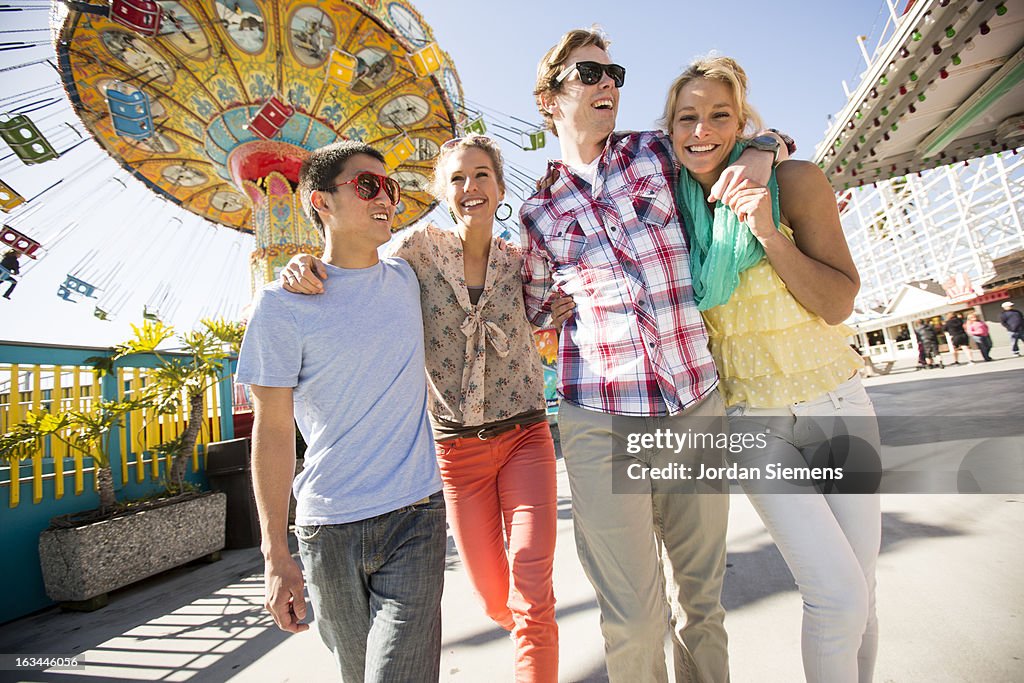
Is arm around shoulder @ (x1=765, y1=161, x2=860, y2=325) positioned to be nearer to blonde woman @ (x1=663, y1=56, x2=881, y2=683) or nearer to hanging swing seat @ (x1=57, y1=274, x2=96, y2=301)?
blonde woman @ (x1=663, y1=56, x2=881, y2=683)

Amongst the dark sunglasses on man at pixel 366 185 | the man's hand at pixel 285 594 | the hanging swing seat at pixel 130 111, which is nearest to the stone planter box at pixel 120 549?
the man's hand at pixel 285 594

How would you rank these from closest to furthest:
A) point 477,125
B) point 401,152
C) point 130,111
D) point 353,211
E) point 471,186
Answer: point 353,211
point 471,186
point 130,111
point 401,152
point 477,125

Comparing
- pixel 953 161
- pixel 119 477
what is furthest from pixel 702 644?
pixel 953 161

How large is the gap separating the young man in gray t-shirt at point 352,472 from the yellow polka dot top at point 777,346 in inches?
44.4

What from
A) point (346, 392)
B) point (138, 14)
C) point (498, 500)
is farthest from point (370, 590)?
point (138, 14)

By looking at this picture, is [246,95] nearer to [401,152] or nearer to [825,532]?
[401,152]

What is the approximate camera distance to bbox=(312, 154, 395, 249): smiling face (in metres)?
1.86

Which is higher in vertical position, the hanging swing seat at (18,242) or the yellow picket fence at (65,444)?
the hanging swing seat at (18,242)

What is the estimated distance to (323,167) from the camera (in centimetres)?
190

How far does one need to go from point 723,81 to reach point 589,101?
48cm

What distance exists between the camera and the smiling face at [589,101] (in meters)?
1.91

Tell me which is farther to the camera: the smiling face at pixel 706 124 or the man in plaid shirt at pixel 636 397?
the smiling face at pixel 706 124

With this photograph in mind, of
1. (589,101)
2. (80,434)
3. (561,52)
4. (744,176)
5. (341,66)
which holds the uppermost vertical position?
(341,66)

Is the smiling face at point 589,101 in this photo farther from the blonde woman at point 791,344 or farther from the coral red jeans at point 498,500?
the coral red jeans at point 498,500
